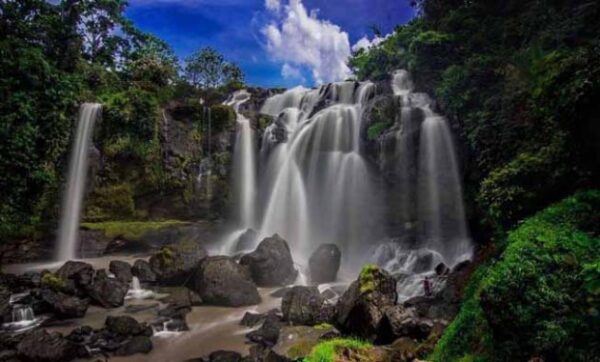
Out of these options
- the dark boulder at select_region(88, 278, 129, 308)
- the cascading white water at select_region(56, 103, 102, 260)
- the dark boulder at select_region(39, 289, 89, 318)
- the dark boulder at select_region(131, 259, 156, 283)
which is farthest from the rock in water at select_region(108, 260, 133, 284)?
the cascading white water at select_region(56, 103, 102, 260)

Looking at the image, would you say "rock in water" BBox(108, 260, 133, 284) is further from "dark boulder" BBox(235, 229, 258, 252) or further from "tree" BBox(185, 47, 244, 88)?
"tree" BBox(185, 47, 244, 88)


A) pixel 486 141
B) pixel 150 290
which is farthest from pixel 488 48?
pixel 150 290

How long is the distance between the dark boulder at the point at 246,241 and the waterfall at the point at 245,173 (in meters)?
2.73

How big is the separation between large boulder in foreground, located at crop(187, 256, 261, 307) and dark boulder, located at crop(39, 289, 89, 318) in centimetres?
385

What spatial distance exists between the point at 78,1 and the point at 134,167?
17.1 meters

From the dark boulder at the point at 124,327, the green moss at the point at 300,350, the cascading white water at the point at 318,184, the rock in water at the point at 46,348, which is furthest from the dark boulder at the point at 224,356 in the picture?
the cascading white water at the point at 318,184

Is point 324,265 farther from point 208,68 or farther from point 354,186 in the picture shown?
point 208,68

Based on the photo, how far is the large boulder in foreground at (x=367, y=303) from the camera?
354 inches

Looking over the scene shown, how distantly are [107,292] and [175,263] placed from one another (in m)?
2.82

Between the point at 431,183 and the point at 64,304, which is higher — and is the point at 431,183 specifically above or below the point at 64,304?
above

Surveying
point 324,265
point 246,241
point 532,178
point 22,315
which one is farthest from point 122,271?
point 532,178

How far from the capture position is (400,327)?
27.3ft

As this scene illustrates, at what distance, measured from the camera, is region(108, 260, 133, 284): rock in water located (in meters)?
14.6

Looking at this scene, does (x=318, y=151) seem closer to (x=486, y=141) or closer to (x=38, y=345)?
(x=486, y=141)
